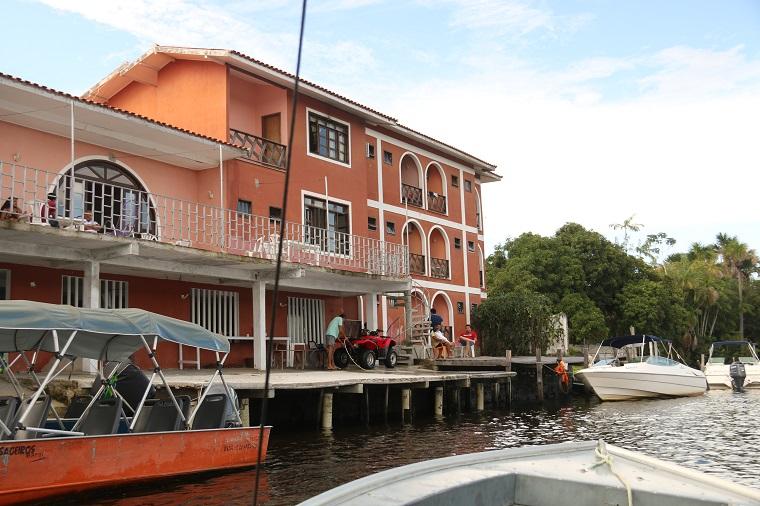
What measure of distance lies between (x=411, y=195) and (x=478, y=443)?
15.7 m

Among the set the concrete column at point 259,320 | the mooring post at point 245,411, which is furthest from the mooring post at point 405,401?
the mooring post at point 245,411

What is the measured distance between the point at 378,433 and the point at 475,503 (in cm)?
1366

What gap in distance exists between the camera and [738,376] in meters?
31.2

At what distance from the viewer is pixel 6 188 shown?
1647 centimetres

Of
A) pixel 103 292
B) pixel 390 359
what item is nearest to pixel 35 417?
pixel 103 292

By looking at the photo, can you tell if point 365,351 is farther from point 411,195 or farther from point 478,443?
point 411,195

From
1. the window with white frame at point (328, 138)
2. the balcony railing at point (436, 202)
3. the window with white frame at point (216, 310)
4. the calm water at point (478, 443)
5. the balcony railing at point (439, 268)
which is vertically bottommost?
the calm water at point (478, 443)

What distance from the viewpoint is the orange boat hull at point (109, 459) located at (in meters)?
9.20

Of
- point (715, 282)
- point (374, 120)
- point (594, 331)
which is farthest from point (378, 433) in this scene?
point (715, 282)

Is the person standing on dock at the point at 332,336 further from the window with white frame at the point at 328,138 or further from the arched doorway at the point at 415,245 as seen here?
the arched doorway at the point at 415,245

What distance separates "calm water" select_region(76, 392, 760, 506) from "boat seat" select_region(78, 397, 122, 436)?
2.96 feet

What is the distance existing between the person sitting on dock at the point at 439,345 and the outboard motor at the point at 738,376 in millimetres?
12249

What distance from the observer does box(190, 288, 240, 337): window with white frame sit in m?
21.0

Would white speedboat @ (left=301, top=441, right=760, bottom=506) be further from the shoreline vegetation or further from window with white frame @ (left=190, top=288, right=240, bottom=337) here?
the shoreline vegetation
